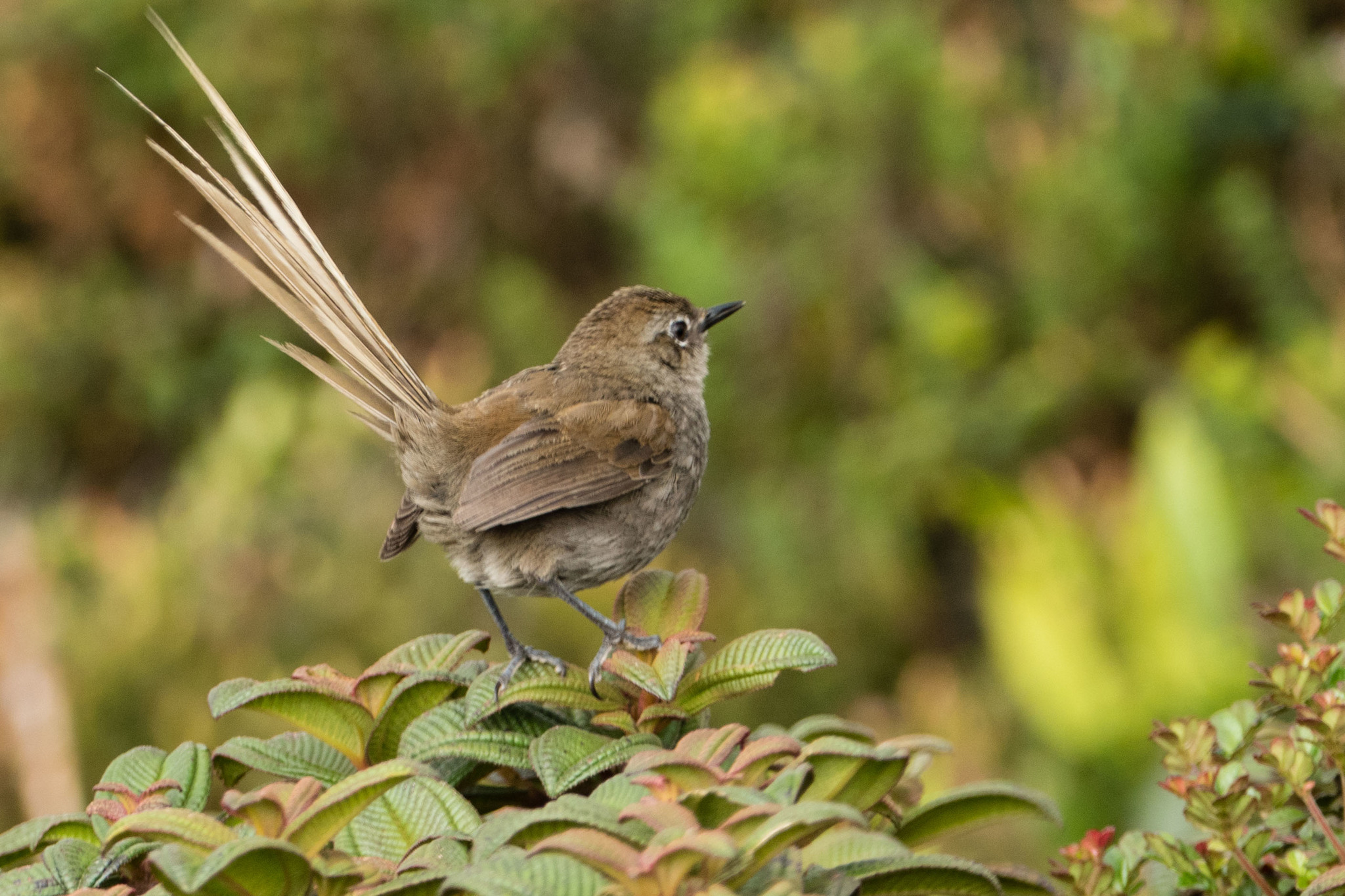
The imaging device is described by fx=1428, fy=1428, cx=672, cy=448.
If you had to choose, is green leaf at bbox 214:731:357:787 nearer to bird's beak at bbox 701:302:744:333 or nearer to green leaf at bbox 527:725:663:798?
green leaf at bbox 527:725:663:798

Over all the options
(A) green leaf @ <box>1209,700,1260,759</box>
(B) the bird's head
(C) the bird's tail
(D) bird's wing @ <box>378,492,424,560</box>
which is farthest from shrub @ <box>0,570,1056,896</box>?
(B) the bird's head

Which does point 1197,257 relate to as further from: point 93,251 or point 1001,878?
point 93,251

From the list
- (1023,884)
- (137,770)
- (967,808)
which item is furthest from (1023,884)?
(137,770)

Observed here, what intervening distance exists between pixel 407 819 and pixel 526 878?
17.5 inches

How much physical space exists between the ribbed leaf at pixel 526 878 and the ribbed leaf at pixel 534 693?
1.32 feet

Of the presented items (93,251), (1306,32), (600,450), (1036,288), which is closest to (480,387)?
(1036,288)

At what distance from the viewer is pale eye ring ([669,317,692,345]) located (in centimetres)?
375

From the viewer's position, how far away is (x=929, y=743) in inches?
79.5

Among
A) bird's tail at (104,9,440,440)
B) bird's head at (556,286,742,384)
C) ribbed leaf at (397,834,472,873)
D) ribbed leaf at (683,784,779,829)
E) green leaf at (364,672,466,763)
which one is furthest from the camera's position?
bird's head at (556,286,742,384)

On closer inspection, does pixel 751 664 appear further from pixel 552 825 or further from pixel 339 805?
pixel 339 805

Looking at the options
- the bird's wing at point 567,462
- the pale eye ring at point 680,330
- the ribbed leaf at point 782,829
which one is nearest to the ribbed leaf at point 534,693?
the ribbed leaf at point 782,829

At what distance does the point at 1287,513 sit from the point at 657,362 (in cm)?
347

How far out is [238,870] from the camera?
1403mm

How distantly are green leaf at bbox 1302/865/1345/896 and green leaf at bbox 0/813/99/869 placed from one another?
146cm
